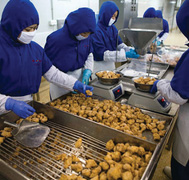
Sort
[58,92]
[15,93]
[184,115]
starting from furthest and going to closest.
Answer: [58,92] < [15,93] < [184,115]

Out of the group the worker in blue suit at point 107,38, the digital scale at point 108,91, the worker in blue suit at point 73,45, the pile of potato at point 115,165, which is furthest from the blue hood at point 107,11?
the pile of potato at point 115,165

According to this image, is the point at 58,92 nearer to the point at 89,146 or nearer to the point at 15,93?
the point at 15,93

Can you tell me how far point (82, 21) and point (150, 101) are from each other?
115 cm

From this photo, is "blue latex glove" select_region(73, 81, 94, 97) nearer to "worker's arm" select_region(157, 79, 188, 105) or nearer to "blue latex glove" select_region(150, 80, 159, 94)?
"blue latex glove" select_region(150, 80, 159, 94)

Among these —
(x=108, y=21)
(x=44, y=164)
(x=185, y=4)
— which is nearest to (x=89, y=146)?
(x=44, y=164)

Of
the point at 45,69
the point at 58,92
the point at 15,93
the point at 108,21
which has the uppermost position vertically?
the point at 108,21

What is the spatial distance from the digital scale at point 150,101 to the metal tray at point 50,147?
1.61ft

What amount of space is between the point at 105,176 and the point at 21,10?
1387 mm

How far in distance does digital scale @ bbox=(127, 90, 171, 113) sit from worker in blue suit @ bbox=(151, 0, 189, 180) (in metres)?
0.09

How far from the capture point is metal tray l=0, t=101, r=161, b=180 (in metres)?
0.94

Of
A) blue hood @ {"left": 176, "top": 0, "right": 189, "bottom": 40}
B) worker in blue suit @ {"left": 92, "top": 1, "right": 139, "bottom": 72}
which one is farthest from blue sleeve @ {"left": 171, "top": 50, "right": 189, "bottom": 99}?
worker in blue suit @ {"left": 92, "top": 1, "right": 139, "bottom": 72}

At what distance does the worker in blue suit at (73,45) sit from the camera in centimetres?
191

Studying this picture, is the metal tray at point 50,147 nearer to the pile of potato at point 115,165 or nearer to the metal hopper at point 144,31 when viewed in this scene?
the pile of potato at point 115,165

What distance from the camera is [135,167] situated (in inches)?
39.8
